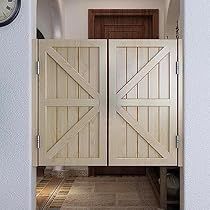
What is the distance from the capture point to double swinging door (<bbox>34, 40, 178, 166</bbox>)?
3219 mm

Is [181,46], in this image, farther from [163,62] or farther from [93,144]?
[93,144]

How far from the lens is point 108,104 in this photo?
3221 millimetres

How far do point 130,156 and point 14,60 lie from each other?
1115 millimetres

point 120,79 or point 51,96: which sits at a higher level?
point 120,79

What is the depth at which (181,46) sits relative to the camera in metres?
3.18

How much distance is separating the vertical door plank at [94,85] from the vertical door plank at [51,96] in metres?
0.28

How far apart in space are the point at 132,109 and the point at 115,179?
318cm

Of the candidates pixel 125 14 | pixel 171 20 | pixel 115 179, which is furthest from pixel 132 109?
pixel 125 14

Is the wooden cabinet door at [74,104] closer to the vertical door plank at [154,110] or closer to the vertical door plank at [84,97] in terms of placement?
the vertical door plank at [84,97]

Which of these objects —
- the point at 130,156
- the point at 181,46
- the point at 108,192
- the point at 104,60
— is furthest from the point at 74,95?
the point at 108,192

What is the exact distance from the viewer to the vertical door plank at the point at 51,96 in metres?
3.22

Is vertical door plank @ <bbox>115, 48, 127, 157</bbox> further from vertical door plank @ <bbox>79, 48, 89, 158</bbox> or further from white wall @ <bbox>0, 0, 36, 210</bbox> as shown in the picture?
white wall @ <bbox>0, 0, 36, 210</bbox>
